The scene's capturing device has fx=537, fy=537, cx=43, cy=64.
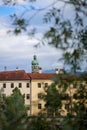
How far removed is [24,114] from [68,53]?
538 millimetres

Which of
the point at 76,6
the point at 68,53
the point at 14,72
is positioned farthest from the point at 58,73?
the point at 14,72

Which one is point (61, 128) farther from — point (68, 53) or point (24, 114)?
point (68, 53)

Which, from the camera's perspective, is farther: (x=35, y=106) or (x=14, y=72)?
(x=14, y=72)

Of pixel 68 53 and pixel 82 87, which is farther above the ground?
pixel 68 53

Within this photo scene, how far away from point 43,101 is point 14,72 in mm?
64280

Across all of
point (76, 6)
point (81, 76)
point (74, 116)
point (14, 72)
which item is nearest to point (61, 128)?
point (74, 116)

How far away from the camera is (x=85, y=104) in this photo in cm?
380

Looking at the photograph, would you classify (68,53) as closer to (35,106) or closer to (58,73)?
(58,73)

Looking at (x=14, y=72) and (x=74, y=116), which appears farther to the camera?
(x=14, y=72)

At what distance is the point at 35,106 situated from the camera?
377 centimetres

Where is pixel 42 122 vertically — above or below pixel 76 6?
below

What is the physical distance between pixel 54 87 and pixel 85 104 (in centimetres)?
29

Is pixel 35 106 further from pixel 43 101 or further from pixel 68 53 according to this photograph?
pixel 68 53

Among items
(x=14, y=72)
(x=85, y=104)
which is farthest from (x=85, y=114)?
(x=14, y=72)
